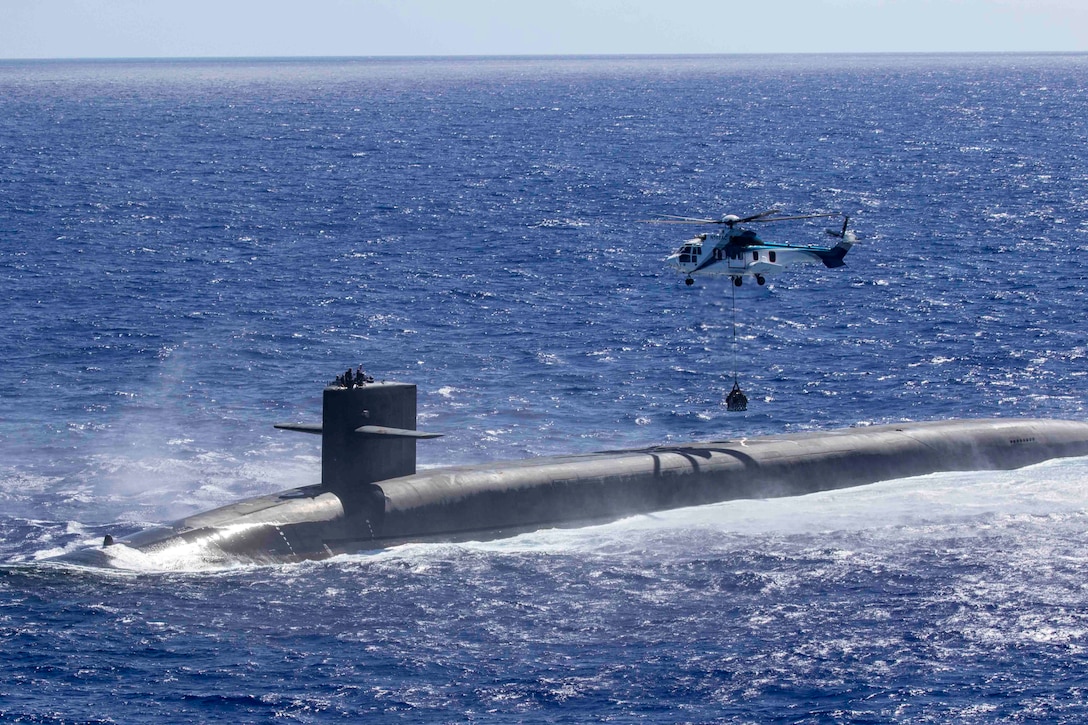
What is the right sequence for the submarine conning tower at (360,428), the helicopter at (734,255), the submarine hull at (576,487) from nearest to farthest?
the submarine hull at (576,487)
the submarine conning tower at (360,428)
the helicopter at (734,255)

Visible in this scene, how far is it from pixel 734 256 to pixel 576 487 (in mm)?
10253

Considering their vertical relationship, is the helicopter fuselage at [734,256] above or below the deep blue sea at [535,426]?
above

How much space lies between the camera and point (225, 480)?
5153 cm

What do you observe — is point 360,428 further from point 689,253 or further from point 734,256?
point 734,256

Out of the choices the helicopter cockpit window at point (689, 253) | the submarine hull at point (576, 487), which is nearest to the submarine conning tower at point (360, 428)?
the submarine hull at point (576, 487)

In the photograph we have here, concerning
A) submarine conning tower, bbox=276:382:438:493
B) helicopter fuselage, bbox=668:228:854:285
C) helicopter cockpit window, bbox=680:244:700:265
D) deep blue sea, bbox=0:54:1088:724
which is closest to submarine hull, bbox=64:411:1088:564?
submarine conning tower, bbox=276:382:438:493

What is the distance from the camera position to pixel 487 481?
47250 millimetres

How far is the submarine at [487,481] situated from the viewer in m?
42.2

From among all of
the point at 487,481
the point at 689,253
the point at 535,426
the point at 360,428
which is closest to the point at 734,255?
the point at 689,253

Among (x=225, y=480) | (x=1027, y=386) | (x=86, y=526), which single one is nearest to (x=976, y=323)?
(x=1027, y=386)

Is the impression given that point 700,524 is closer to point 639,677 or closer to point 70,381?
point 639,677

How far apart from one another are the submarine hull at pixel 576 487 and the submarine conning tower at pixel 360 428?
391 millimetres

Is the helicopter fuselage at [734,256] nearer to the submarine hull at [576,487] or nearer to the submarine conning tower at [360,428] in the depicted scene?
the submarine hull at [576,487]

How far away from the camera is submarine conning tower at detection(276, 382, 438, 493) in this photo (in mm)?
44469
